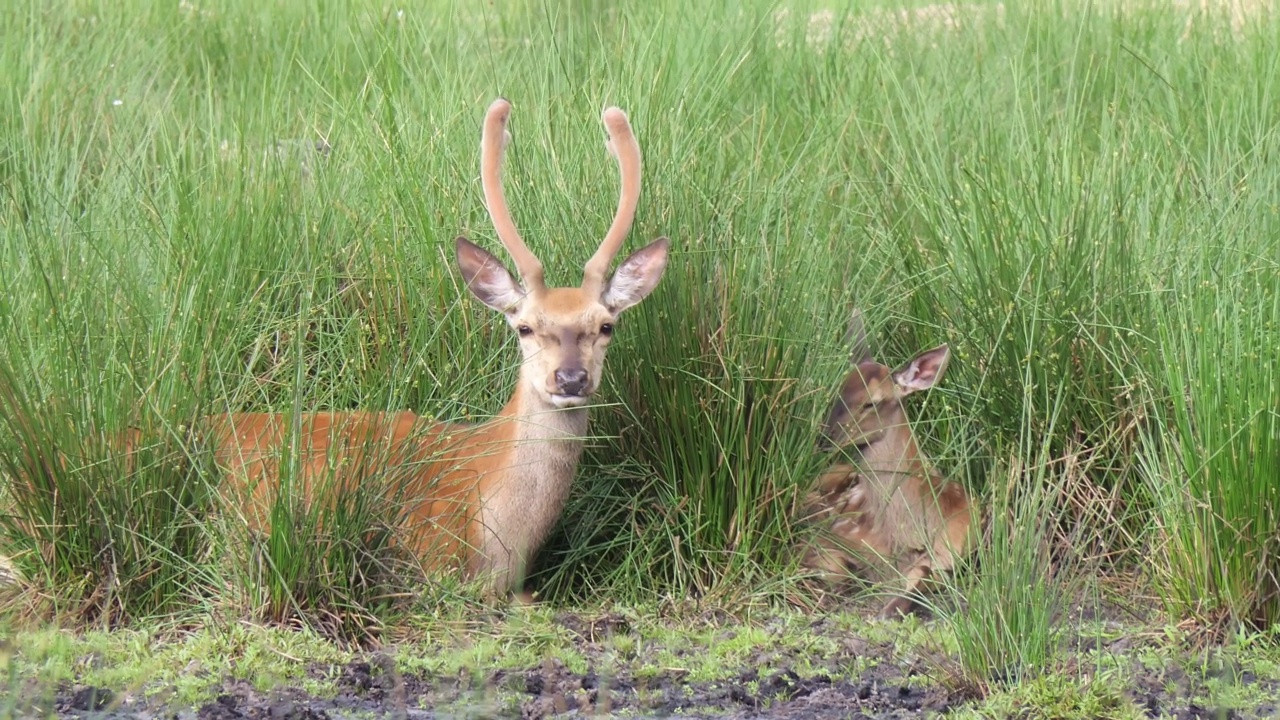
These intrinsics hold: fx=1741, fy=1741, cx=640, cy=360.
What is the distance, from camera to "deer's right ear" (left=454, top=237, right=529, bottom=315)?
191 inches

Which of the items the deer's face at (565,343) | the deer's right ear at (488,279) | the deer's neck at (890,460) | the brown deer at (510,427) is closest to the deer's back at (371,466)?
the brown deer at (510,427)

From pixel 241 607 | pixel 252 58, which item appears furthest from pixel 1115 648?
pixel 252 58

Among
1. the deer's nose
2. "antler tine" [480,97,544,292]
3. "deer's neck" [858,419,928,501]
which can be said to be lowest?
"deer's neck" [858,419,928,501]

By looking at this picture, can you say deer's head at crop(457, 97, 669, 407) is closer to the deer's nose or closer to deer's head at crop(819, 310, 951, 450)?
the deer's nose

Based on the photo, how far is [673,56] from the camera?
6355 millimetres

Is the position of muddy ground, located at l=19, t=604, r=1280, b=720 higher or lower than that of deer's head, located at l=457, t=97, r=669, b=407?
lower

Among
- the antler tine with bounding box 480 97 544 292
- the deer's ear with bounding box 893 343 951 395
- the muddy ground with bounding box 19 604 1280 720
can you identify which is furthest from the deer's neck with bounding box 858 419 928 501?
the antler tine with bounding box 480 97 544 292

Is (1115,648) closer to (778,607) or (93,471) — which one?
(778,607)

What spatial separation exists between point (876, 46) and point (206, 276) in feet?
11.8

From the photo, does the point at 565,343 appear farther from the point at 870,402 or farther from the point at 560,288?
the point at 870,402

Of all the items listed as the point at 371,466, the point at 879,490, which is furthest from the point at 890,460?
the point at 371,466

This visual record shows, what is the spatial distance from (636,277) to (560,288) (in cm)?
25

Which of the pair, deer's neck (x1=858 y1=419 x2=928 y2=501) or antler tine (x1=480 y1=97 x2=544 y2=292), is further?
deer's neck (x1=858 y1=419 x2=928 y2=501)

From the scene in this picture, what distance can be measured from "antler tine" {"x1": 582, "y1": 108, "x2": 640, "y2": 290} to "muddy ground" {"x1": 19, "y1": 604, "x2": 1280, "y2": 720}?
108 cm
